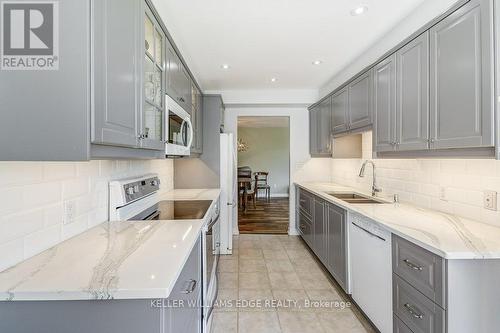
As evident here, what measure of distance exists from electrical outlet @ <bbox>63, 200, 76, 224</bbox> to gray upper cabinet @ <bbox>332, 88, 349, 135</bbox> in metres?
2.77

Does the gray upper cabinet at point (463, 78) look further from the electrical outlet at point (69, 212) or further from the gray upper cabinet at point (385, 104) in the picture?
the electrical outlet at point (69, 212)

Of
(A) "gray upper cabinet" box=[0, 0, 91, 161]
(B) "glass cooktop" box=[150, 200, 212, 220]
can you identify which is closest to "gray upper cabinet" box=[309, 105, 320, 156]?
(B) "glass cooktop" box=[150, 200, 212, 220]

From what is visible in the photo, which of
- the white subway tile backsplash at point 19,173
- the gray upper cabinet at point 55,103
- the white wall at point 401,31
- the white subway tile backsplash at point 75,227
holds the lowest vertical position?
the white subway tile backsplash at point 75,227

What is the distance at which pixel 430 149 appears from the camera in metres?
1.79

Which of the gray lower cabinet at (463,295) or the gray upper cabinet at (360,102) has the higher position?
the gray upper cabinet at (360,102)

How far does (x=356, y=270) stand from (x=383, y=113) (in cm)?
136

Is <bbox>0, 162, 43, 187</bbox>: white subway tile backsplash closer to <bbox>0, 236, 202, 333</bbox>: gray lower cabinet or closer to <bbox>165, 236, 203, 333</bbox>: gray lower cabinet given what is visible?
<bbox>0, 236, 202, 333</bbox>: gray lower cabinet

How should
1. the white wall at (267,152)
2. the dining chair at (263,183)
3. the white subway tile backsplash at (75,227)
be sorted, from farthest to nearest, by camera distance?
the white wall at (267,152), the dining chair at (263,183), the white subway tile backsplash at (75,227)

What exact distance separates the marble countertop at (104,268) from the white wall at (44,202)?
0.06 metres

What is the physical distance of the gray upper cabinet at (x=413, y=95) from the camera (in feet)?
5.97

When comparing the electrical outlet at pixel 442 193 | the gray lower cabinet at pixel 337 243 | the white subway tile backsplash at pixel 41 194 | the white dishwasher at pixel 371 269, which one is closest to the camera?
the white subway tile backsplash at pixel 41 194

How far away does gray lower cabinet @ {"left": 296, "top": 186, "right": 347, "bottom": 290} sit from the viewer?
2.56 m

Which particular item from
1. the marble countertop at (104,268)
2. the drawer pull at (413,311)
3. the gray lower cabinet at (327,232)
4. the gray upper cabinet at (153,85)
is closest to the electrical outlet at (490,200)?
the drawer pull at (413,311)

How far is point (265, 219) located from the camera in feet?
19.5
